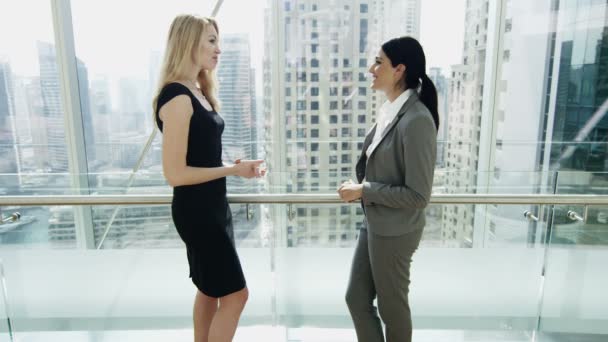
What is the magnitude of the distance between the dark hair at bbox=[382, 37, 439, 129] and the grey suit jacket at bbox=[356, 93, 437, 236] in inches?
1.8

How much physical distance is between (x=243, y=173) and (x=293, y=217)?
1.75 ft

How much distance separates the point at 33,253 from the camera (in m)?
2.02

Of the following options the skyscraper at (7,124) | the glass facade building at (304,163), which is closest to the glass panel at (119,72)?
the glass facade building at (304,163)

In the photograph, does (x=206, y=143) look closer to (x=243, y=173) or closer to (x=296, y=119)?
(x=243, y=173)

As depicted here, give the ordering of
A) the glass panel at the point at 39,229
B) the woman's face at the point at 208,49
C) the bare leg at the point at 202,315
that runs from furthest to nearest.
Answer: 1. the glass panel at the point at 39,229
2. the bare leg at the point at 202,315
3. the woman's face at the point at 208,49

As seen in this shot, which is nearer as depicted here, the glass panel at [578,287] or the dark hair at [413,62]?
the dark hair at [413,62]

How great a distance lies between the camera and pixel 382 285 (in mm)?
1444

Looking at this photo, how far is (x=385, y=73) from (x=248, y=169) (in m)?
0.59

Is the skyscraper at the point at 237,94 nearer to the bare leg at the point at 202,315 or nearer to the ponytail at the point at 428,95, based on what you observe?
the bare leg at the point at 202,315

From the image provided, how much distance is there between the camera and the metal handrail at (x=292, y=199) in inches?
67.7

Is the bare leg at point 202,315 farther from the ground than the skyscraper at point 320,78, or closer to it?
closer to it

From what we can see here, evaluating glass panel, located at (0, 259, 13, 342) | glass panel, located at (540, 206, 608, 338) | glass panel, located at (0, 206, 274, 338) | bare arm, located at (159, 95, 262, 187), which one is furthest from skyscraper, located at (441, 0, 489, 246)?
glass panel, located at (0, 259, 13, 342)

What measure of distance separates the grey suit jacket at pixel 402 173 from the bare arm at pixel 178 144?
0.57 metres

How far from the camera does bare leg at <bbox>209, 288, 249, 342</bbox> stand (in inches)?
60.9
